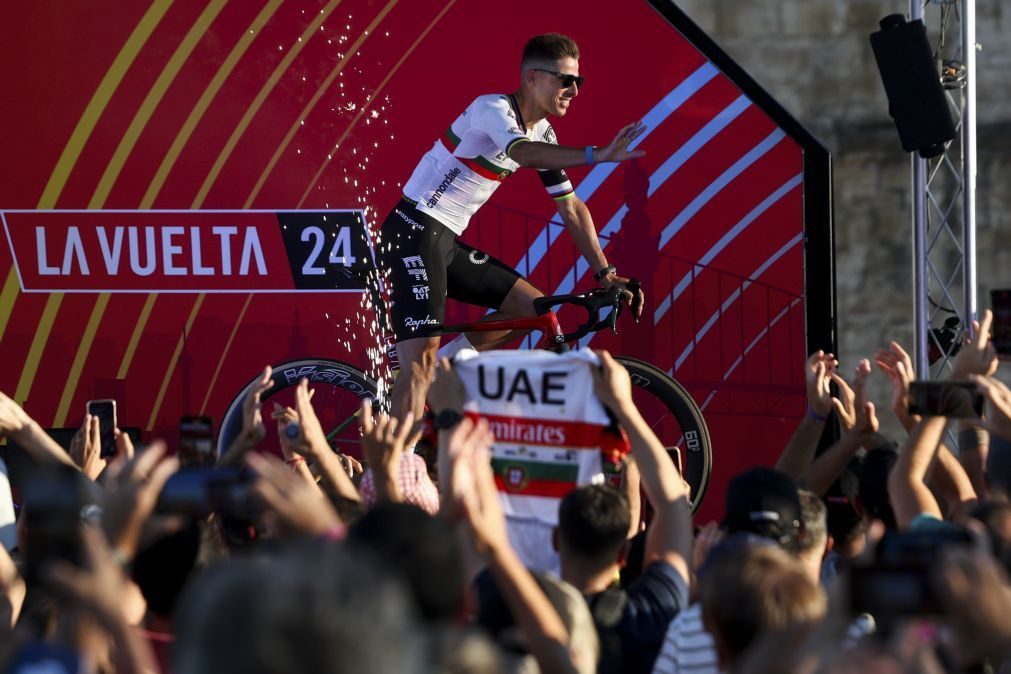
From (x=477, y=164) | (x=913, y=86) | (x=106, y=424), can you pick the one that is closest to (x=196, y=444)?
(x=106, y=424)

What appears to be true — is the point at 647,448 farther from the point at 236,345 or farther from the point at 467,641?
the point at 236,345

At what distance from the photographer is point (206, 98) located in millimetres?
6820

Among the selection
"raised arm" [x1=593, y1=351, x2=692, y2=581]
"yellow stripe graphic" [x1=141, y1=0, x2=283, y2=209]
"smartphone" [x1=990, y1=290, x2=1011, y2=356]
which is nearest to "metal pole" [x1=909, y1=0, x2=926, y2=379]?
"smartphone" [x1=990, y1=290, x2=1011, y2=356]

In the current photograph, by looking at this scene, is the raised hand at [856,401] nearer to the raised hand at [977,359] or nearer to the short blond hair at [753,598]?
the raised hand at [977,359]

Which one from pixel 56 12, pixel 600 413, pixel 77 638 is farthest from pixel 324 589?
pixel 56 12

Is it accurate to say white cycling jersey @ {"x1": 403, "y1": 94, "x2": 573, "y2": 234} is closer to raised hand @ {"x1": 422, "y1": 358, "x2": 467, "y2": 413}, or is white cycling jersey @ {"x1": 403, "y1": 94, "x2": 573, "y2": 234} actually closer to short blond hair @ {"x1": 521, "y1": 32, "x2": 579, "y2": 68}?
short blond hair @ {"x1": 521, "y1": 32, "x2": 579, "y2": 68}

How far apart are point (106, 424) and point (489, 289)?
2476 millimetres

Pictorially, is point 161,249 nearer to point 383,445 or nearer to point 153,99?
point 153,99

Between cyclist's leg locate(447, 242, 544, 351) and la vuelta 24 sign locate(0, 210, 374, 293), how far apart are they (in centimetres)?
69

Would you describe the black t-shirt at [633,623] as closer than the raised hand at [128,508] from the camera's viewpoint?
No

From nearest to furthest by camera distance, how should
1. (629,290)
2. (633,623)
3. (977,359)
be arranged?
(633,623)
(977,359)
(629,290)

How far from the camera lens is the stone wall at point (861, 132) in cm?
945

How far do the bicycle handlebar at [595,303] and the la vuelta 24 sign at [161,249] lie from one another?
110cm

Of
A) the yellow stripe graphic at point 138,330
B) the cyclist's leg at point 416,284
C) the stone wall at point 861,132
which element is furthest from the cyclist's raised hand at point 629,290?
the stone wall at point 861,132
